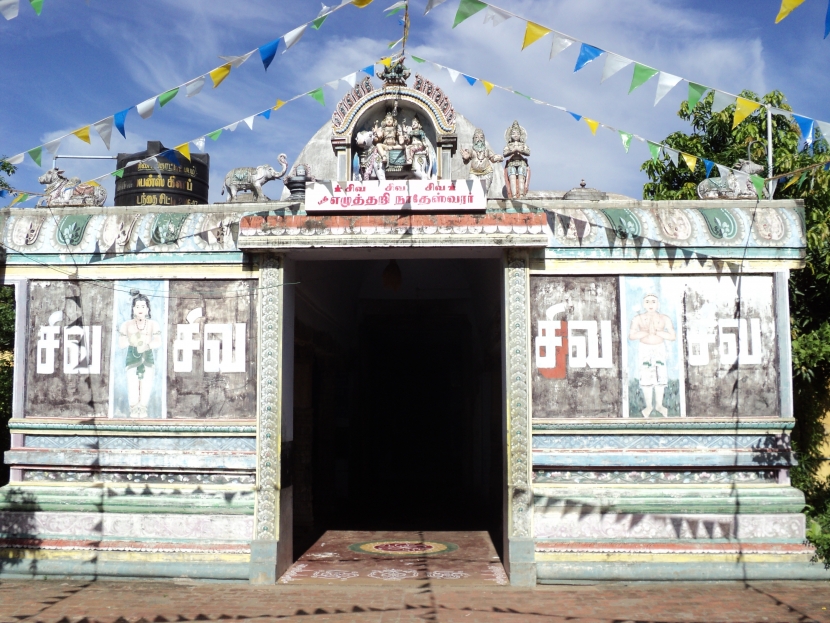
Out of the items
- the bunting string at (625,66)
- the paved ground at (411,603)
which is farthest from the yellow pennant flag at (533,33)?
the paved ground at (411,603)

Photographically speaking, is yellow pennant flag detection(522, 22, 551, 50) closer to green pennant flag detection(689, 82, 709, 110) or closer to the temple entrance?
green pennant flag detection(689, 82, 709, 110)

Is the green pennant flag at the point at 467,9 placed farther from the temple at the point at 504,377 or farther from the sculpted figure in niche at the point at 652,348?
the sculpted figure in niche at the point at 652,348

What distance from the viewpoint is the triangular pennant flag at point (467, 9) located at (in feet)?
25.4

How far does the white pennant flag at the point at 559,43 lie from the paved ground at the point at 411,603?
17.4 feet

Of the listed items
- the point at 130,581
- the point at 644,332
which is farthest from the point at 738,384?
the point at 130,581

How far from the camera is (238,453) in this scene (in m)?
9.15

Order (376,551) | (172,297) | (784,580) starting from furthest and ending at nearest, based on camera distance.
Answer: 1. (376,551)
2. (172,297)
3. (784,580)

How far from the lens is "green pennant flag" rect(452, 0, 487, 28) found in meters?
7.73

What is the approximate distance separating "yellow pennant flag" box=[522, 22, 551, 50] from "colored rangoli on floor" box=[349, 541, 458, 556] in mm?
6327

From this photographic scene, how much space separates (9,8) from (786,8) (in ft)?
19.9

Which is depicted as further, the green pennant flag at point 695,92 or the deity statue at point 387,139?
the deity statue at point 387,139

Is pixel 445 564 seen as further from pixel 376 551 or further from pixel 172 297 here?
pixel 172 297

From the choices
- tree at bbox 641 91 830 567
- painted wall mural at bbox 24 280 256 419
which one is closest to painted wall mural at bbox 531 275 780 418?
tree at bbox 641 91 830 567

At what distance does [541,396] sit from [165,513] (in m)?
4.34
